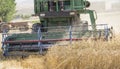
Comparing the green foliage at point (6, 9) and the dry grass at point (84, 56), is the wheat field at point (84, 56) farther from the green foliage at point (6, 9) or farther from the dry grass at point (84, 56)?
the green foliage at point (6, 9)

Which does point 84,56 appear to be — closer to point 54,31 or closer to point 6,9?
point 54,31

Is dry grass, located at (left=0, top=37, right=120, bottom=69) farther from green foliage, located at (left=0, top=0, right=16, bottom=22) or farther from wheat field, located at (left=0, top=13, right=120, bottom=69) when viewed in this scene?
green foliage, located at (left=0, top=0, right=16, bottom=22)

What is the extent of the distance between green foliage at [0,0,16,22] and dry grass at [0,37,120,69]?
118ft

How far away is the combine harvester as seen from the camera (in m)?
16.6

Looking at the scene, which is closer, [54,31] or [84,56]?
[84,56]

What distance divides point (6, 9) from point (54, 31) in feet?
107

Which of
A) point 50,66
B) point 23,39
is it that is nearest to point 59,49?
point 50,66

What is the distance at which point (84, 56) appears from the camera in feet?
40.1

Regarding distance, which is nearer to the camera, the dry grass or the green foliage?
the dry grass

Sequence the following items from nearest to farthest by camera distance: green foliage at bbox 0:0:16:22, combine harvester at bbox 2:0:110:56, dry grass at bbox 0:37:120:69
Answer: dry grass at bbox 0:37:120:69 < combine harvester at bbox 2:0:110:56 < green foliage at bbox 0:0:16:22

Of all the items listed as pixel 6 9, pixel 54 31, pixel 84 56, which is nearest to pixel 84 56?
pixel 84 56

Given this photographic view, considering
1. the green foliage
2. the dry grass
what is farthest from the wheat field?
the green foliage

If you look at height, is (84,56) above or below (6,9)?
above

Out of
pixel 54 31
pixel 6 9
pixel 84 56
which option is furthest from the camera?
pixel 6 9
